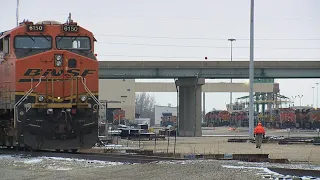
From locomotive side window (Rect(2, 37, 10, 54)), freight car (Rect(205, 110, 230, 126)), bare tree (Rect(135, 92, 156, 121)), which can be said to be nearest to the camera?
locomotive side window (Rect(2, 37, 10, 54))

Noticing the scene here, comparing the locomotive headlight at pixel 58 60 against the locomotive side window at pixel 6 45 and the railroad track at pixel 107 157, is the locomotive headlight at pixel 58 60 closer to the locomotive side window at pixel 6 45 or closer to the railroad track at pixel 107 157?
the locomotive side window at pixel 6 45

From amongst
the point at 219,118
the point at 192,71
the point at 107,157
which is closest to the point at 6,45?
the point at 107,157

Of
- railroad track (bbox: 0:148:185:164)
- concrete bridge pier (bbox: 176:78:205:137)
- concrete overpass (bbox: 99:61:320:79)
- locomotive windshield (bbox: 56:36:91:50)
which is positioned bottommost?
railroad track (bbox: 0:148:185:164)

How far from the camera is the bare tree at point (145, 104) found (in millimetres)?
164725

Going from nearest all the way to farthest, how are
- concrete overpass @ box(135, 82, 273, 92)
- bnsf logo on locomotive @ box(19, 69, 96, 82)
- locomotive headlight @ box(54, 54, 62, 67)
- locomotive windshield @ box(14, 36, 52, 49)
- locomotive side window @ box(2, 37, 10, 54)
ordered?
1. bnsf logo on locomotive @ box(19, 69, 96, 82)
2. locomotive headlight @ box(54, 54, 62, 67)
3. locomotive windshield @ box(14, 36, 52, 49)
4. locomotive side window @ box(2, 37, 10, 54)
5. concrete overpass @ box(135, 82, 273, 92)

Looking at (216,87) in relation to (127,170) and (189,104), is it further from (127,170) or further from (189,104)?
(127,170)

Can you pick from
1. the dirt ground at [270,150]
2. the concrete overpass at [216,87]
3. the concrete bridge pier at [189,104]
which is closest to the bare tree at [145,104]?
the concrete overpass at [216,87]

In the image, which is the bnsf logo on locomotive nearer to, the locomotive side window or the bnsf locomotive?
the bnsf locomotive

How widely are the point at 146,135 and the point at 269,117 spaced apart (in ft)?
177

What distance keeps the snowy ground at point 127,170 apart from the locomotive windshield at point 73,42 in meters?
5.27

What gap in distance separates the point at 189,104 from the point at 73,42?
35.8m

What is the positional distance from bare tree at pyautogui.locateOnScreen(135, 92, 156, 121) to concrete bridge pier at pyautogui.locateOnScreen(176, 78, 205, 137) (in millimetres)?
104810

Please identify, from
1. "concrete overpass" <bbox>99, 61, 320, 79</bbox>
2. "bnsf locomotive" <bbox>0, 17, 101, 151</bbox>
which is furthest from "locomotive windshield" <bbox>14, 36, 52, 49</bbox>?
"concrete overpass" <bbox>99, 61, 320, 79</bbox>

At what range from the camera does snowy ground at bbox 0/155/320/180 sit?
11.6 meters
